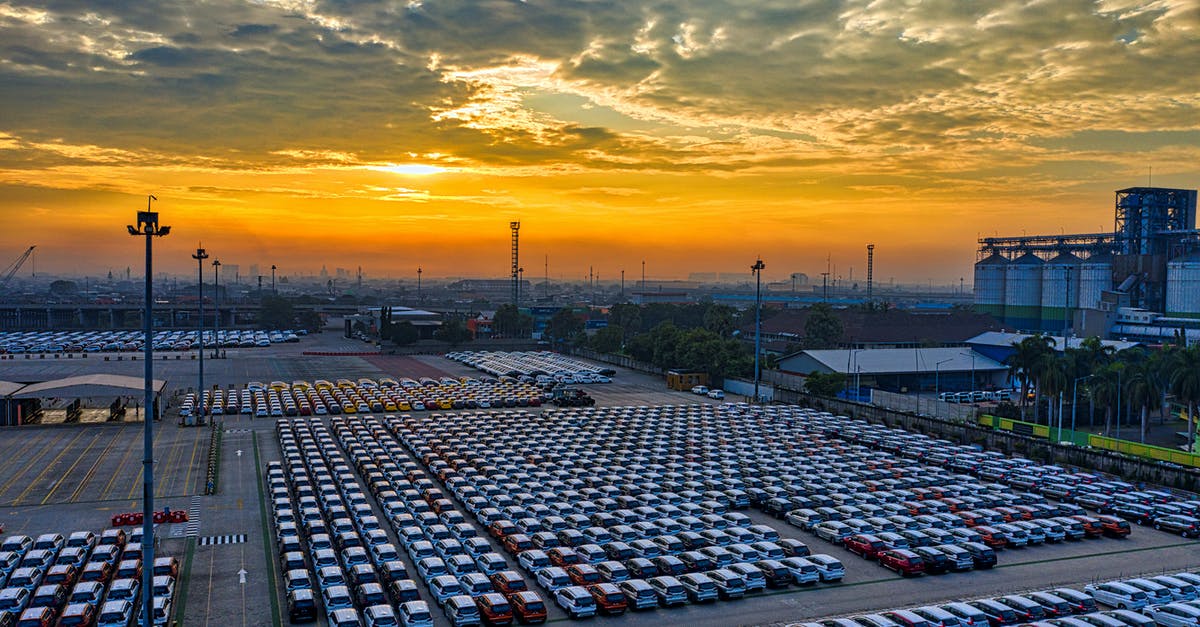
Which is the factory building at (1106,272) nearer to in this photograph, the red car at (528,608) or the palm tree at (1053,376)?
the palm tree at (1053,376)

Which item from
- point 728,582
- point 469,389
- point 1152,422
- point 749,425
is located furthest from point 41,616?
point 1152,422

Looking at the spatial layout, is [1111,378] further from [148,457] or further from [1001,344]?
[148,457]

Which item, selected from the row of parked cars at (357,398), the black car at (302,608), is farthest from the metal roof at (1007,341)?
the black car at (302,608)

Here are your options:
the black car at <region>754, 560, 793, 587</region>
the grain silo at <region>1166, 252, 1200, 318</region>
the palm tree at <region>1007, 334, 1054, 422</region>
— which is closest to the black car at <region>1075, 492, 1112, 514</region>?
the black car at <region>754, 560, 793, 587</region>

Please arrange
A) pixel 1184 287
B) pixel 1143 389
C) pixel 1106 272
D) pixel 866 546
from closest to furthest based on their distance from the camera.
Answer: pixel 866 546 < pixel 1143 389 < pixel 1184 287 < pixel 1106 272

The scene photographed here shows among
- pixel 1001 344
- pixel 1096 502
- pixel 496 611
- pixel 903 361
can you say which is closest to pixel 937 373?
pixel 903 361

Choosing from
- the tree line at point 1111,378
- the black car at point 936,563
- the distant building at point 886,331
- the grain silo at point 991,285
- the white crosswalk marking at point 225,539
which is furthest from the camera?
the grain silo at point 991,285

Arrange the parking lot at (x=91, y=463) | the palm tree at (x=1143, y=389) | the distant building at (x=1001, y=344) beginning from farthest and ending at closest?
1. the distant building at (x=1001, y=344)
2. the palm tree at (x=1143, y=389)
3. the parking lot at (x=91, y=463)
